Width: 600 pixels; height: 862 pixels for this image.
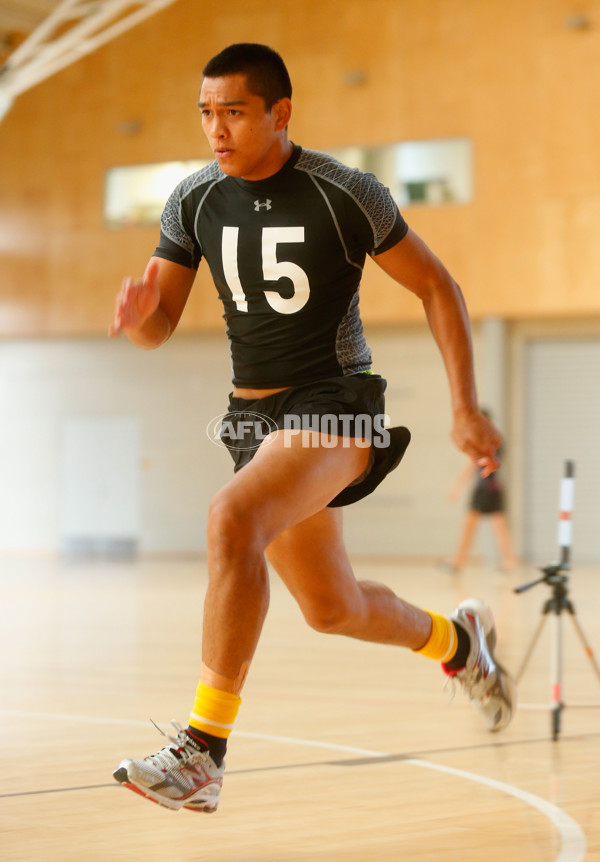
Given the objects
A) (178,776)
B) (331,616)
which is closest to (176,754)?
(178,776)

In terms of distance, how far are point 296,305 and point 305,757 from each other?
1694 mm

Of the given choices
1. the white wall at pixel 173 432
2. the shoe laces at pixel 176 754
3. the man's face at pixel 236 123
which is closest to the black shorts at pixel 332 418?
the man's face at pixel 236 123

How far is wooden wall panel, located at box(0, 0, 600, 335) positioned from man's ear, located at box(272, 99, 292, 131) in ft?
44.2

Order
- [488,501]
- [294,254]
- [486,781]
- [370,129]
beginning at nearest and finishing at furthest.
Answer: [294,254]
[486,781]
[488,501]
[370,129]

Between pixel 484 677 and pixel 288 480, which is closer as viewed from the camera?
pixel 288 480

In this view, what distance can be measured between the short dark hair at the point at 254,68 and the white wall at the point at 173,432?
1430 cm

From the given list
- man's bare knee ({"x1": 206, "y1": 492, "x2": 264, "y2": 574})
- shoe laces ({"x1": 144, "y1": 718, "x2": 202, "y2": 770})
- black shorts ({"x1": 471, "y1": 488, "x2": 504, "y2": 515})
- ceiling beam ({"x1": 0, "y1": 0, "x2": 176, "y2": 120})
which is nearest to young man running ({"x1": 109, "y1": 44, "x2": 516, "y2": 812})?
man's bare knee ({"x1": 206, "y1": 492, "x2": 264, "y2": 574})

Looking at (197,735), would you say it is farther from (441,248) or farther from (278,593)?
(441,248)

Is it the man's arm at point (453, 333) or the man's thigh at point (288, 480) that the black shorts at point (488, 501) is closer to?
the man's arm at point (453, 333)

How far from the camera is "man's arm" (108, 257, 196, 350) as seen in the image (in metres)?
3.28

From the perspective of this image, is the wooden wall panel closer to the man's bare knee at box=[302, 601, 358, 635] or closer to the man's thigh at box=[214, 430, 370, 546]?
the man's bare knee at box=[302, 601, 358, 635]

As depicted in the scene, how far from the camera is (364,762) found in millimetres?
4125

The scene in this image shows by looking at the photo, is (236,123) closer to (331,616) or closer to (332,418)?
(332,418)

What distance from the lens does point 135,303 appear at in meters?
3.29
